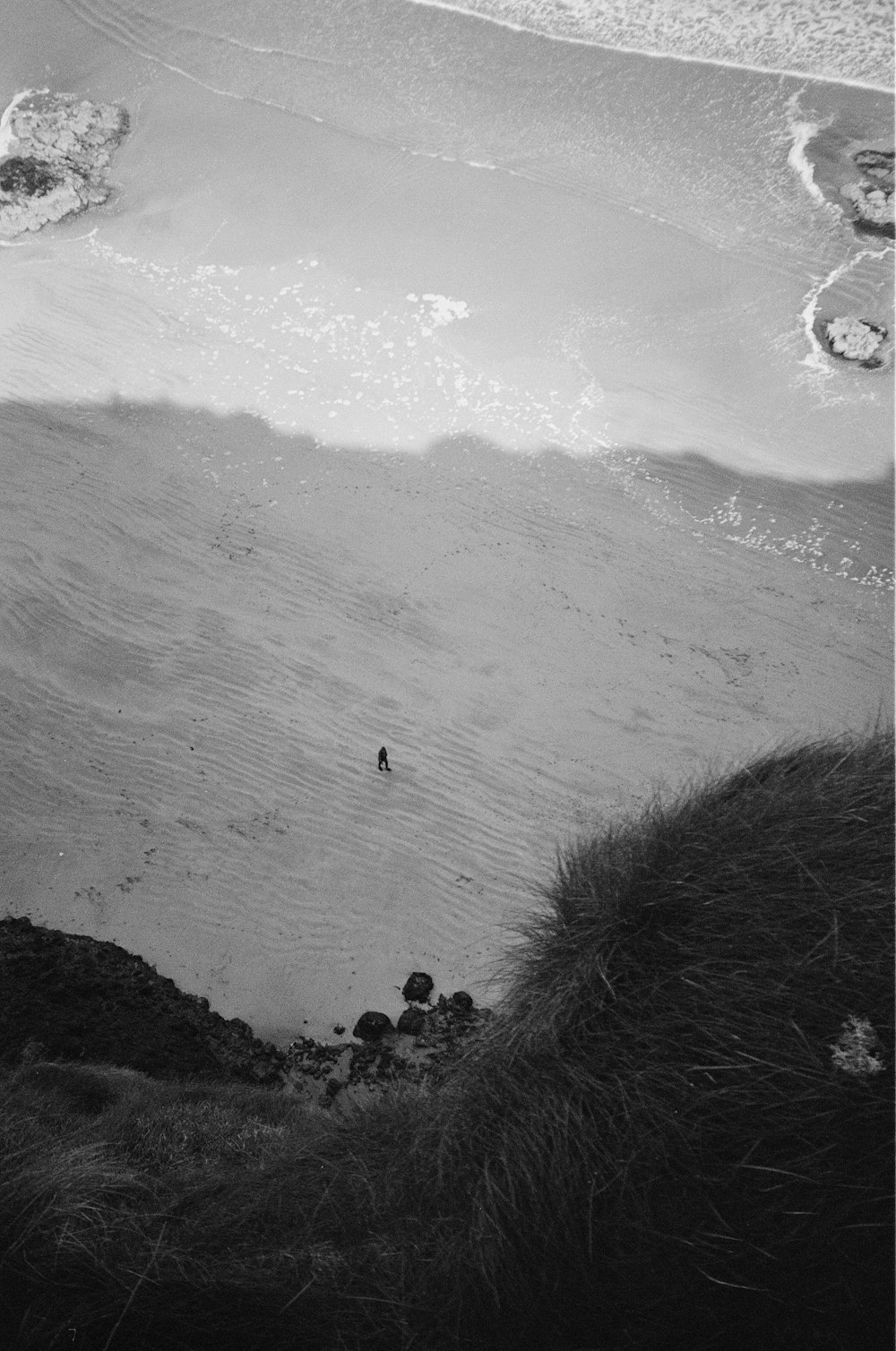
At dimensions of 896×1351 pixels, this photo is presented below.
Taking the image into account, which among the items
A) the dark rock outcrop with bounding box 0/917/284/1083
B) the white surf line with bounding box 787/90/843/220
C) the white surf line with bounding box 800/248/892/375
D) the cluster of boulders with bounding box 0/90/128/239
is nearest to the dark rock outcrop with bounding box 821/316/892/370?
the white surf line with bounding box 800/248/892/375

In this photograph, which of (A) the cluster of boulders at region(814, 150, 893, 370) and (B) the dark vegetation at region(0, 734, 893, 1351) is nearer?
(B) the dark vegetation at region(0, 734, 893, 1351)

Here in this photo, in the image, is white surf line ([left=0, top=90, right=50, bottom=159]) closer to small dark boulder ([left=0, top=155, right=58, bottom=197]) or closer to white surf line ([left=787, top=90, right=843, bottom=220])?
small dark boulder ([left=0, top=155, right=58, bottom=197])

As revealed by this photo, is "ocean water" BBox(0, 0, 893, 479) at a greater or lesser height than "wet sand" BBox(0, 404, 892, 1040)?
greater

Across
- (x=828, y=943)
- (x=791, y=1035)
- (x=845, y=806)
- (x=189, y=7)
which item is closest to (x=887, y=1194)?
(x=791, y=1035)

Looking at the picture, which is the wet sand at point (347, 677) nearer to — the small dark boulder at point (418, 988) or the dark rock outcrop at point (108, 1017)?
the small dark boulder at point (418, 988)

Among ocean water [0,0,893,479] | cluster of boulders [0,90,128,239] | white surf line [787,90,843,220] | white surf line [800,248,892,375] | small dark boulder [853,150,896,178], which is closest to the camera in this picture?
ocean water [0,0,893,479]

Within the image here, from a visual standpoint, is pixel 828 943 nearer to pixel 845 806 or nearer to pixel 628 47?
pixel 845 806

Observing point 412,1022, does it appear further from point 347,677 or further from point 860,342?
point 860,342

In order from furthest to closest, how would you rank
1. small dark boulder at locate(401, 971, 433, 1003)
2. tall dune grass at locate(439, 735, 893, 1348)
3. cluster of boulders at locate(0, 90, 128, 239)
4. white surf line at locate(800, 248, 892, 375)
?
cluster of boulders at locate(0, 90, 128, 239), white surf line at locate(800, 248, 892, 375), small dark boulder at locate(401, 971, 433, 1003), tall dune grass at locate(439, 735, 893, 1348)
